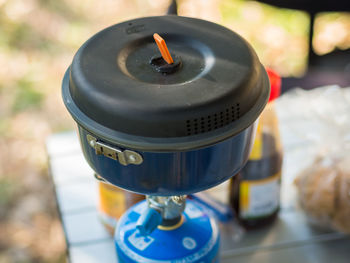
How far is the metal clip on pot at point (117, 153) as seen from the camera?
2.17ft

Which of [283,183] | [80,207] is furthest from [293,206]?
[80,207]

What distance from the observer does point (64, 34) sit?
2717 millimetres

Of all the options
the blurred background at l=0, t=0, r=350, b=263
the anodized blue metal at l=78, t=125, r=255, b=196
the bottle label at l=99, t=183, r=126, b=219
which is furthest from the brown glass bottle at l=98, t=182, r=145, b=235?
the blurred background at l=0, t=0, r=350, b=263

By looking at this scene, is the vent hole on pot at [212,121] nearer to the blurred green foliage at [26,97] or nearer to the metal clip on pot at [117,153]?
the metal clip on pot at [117,153]

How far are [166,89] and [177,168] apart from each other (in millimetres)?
106

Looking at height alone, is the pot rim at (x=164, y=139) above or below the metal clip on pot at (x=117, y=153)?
above

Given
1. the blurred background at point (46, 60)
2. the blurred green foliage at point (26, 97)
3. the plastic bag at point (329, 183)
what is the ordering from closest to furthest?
1. the plastic bag at point (329, 183)
2. the blurred background at point (46, 60)
3. the blurred green foliage at point (26, 97)

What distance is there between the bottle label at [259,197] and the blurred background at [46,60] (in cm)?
100

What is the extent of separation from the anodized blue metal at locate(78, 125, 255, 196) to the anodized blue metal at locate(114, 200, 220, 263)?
0.20 meters

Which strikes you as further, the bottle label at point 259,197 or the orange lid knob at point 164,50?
the bottle label at point 259,197

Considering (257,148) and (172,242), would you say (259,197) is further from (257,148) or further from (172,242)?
(172,242)

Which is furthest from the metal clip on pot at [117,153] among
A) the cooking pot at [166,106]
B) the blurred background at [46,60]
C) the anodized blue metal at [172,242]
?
the blurred background at [46,60]

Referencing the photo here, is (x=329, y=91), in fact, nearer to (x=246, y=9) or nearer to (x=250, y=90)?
(x=250, y=90)

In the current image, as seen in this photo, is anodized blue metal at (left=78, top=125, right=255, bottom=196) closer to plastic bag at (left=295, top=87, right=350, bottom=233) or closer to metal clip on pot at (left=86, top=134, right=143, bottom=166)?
metal clip on pot at (left=86, top=134, right=143, bottom=166)
